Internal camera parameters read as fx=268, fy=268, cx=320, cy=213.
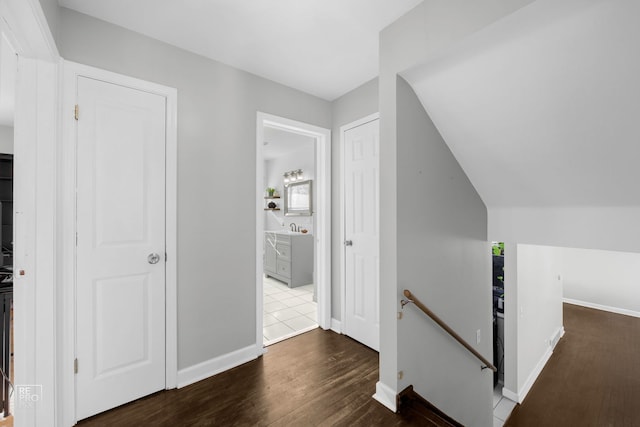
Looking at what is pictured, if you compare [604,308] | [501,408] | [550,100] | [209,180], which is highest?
[550,100]

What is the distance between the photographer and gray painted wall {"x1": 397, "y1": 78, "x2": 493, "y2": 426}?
71.6 inches

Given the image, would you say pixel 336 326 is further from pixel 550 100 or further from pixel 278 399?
pixel 550 100

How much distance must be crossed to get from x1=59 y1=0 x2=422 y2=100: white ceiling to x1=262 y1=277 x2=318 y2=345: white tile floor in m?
2.61

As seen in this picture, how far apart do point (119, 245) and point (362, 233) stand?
1.98 metres

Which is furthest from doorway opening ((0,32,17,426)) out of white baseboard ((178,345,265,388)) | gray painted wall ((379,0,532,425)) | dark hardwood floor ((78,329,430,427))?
gray painted wall ((379,0,532,425))

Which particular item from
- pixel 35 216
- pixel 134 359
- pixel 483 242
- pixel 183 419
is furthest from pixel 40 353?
pixel 483 242

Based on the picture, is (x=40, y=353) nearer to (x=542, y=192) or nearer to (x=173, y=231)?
(x=173, y=231)

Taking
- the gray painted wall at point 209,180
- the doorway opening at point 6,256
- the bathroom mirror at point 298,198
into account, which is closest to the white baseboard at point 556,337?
the bathroom mirror at point 298,198

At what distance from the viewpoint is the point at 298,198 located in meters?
5.38

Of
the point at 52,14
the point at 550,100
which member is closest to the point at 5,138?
the point at 52,14

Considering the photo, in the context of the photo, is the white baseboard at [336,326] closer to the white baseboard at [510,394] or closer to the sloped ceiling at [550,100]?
the sloped ceiling at [550,100]

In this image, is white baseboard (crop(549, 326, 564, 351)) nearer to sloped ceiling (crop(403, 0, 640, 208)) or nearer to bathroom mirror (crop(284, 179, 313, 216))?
sloped ceiling (crop(403, 0, 640, 208))

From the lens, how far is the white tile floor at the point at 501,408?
3119 mm

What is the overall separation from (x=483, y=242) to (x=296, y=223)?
363 cm
